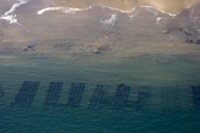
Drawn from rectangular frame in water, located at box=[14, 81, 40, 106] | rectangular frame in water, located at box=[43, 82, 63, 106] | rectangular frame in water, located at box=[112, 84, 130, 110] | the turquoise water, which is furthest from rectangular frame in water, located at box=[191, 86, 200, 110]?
rectangular frame in water, located at box=[14, 81, 40, 106]

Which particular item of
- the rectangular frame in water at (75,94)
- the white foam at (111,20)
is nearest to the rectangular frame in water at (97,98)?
the rectangular frame in water at (75,94)

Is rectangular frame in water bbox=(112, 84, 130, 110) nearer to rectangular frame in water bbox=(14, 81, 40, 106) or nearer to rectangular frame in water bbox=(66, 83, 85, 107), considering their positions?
rectangular frame in water bbox=(66, 83, 85, 107)

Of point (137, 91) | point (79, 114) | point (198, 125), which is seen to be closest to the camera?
point (198, 125)

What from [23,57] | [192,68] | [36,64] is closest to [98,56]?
[36,64]

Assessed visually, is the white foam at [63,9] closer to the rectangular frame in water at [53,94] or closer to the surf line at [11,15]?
the surf line at [11,15]

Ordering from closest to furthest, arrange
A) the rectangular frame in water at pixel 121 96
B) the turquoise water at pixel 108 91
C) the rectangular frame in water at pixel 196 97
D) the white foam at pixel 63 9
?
the turquoise water at pixel 108 91, the rectangular frame in water at pixel 196 97, the rectangular frame in water at pixel 121 96, the white foam at pixel 63 9

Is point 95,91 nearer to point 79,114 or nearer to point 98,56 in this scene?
point 79,114
